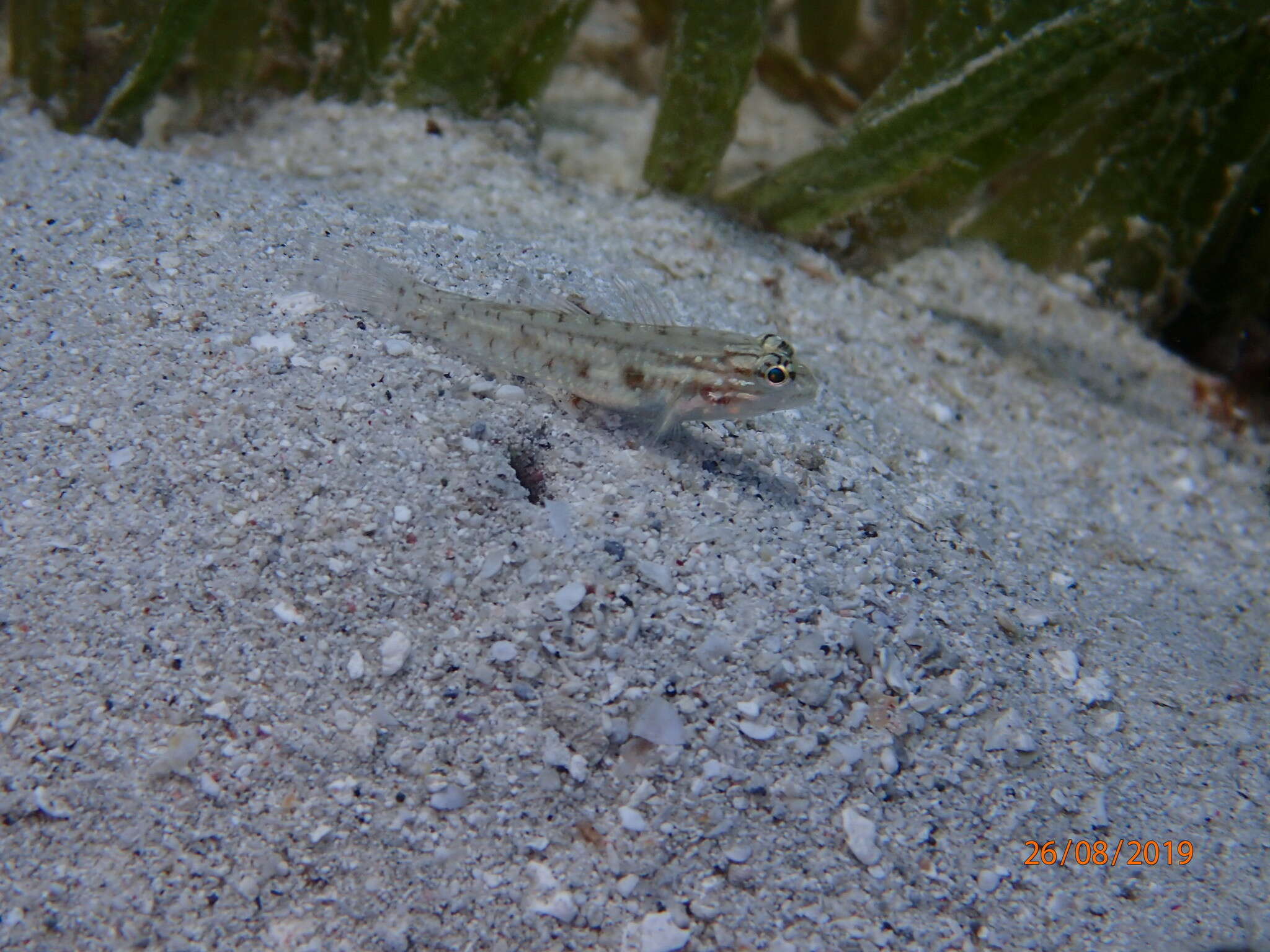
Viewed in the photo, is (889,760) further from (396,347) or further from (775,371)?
(396,347)

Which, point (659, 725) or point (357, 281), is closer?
point (659, 725)

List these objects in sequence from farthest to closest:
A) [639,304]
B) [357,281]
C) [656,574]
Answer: [639,304]
[357,281]
[656,574]

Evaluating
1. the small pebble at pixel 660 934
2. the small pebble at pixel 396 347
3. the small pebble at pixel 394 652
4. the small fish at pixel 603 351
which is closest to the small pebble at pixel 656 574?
the small fish at pixel 603 351

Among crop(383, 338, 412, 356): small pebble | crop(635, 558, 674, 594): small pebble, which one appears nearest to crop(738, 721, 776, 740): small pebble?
crop(635, 558, 674, 594): small pebble

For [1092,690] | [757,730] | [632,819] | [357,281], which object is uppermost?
[357,281]

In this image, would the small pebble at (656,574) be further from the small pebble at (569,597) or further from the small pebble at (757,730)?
the small pebble at (757,730)

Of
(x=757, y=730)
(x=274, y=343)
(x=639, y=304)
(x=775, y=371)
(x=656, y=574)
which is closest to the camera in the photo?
(x=757, y=730)

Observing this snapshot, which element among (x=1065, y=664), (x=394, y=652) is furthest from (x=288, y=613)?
(x=1065, y=664)
